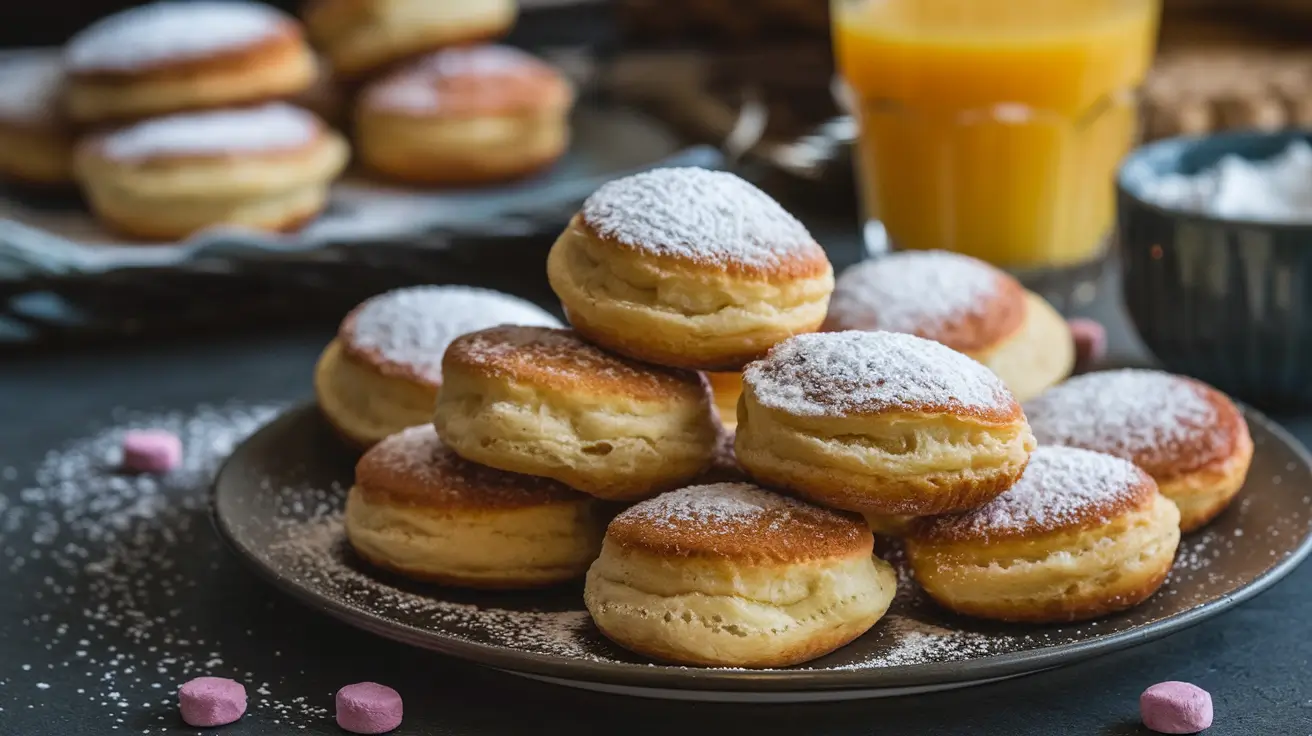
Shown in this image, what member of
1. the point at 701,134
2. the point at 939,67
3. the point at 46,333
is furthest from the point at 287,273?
the point at 939,67

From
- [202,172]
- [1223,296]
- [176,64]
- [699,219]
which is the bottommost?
[1223,296]

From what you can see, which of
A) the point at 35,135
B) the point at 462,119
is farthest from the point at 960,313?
the point at 35,135

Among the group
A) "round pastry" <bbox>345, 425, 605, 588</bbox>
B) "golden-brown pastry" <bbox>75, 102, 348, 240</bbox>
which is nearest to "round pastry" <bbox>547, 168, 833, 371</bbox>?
"round pastry" <bbox>345, 425, 605, 588</bbox>

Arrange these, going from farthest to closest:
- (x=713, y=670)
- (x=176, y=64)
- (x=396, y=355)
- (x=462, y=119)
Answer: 1. (x=462, y=119)
2. (x=176, y=64)
3. (x=396, y=355)
4. (x=713, y=670)

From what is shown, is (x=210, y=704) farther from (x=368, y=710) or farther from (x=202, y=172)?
(x=202, y=172)

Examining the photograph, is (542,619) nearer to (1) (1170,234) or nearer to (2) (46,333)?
(1) (1170,234)

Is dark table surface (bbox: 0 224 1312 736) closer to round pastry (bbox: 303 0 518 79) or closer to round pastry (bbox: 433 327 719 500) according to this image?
round pastry (bbox: 433 327 719 500)

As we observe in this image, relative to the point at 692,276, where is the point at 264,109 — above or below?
below

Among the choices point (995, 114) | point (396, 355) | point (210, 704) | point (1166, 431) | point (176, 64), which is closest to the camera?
point (210, 704)

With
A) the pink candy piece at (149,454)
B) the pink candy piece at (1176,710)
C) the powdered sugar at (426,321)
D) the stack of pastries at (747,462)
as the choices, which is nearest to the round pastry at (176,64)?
the pink candy piece at (149,454)
